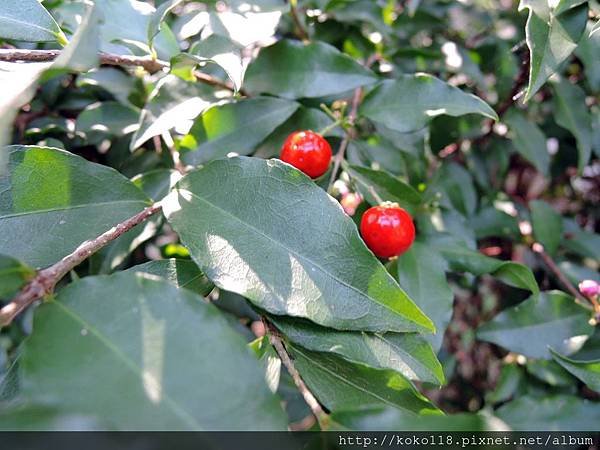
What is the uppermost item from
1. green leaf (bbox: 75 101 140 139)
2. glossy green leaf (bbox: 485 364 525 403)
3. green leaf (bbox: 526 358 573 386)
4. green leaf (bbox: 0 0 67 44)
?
green leaf (bbox: 0 0 67 44)

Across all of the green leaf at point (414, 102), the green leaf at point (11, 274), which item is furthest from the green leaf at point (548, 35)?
the green leaf at point (11, 274)

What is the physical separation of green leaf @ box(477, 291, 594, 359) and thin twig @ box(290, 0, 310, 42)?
74cm

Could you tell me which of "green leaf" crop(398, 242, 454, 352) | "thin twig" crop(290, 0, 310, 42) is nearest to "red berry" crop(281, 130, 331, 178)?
"green leaf" crop(398, 242, 454, 352)

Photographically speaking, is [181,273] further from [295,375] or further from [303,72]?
[303,72]

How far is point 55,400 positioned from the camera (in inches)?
18.4

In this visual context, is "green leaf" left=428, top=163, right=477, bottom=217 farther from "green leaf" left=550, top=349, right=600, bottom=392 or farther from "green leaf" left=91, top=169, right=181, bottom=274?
"green leaf" left=91, top=169, right=181, bottom=274

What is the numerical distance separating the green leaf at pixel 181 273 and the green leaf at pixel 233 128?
254 millimetres

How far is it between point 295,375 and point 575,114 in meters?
0.90

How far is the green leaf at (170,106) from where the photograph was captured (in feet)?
2.82

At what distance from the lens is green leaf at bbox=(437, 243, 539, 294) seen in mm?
934

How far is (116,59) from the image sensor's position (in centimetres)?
84

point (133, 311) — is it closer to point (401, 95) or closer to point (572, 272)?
point (401, 95)

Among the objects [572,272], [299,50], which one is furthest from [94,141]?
[572,272]

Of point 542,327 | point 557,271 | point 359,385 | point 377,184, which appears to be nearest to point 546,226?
point 557,271
